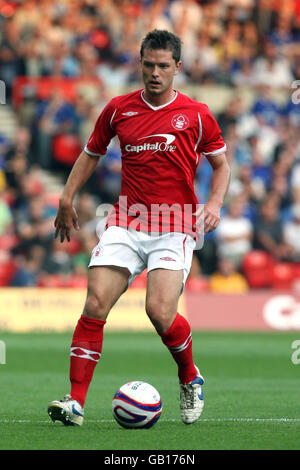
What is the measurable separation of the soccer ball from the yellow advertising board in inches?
373

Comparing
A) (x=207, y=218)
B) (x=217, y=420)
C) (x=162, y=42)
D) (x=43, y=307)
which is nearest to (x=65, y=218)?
(x=207, y=218)

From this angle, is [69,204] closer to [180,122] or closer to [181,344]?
[180,122]

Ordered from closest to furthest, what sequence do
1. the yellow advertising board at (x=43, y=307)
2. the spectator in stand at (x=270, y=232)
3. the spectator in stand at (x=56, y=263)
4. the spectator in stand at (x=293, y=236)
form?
the yellow advertising board at (x=43, y=307)
the spectator in stand at (x=56, y=263)
the spectator in stand at (x=270, y=232)
the spectator in stand at (x=293, y=236)

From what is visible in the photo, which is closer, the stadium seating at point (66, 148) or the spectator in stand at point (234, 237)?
the spectator in stand at point (234, 237)

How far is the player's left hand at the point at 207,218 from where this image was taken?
261 inches

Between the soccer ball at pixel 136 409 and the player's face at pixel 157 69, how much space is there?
2.07 m

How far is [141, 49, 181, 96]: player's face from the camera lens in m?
6.73

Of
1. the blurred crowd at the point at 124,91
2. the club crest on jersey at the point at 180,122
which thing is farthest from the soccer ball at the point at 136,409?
the blurred crowd at the point at 124,91

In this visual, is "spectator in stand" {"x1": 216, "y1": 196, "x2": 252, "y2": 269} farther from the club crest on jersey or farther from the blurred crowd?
the club crest on jersey

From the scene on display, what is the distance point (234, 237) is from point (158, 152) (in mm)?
10633

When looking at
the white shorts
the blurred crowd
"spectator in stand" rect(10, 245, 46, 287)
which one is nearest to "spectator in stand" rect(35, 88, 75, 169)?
the blurred crowd

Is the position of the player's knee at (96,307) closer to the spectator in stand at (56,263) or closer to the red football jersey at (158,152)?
the red football jersey at (158,152)

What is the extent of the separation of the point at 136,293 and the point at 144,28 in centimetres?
651

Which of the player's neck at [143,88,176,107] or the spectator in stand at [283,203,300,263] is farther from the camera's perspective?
the spectator in stand at [283,203,300,263]
